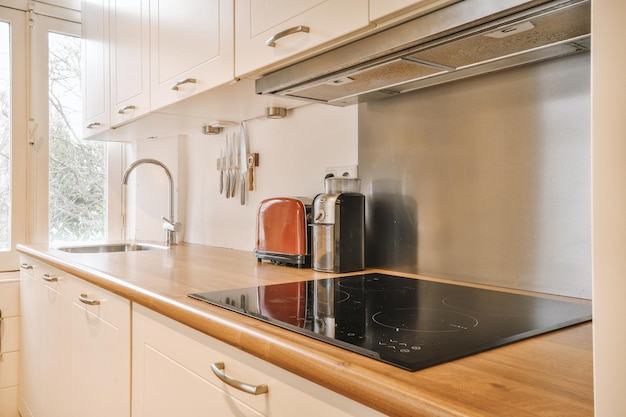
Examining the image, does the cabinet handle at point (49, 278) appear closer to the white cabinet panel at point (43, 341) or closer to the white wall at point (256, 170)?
the white cabinet panel at point (43, 341)

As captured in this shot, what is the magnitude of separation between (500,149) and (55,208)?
232 centimetres

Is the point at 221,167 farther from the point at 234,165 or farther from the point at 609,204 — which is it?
the point at 609,204

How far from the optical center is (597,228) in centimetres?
38

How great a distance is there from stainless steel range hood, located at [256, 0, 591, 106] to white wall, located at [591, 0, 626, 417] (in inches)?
17.8

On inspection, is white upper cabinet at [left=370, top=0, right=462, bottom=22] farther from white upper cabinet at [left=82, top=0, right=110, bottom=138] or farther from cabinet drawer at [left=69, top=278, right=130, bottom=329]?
white upper cabinet at [left=82, top=0, right=110, bottom=138]

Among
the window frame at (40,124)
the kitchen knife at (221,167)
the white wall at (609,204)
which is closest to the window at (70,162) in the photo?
the window frame at (40,124)

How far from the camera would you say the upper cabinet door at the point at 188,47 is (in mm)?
1374

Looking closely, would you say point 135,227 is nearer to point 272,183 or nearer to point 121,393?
point 272,183

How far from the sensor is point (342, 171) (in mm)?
1562

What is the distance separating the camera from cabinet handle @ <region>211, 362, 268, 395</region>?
2.43 ft

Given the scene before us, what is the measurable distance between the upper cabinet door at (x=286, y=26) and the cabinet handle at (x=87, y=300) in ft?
2.49

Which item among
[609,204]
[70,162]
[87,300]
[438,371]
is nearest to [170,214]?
[70,162]

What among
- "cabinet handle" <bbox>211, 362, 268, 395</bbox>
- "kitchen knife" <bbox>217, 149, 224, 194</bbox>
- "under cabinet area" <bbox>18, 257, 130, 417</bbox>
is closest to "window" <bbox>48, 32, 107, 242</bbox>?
"under cabinet area" <bbox>18, 257, 130, 417</bbox>

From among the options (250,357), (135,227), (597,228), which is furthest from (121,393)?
(135,227)
